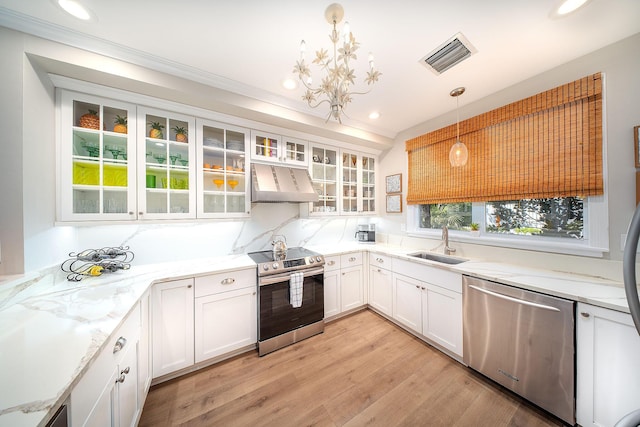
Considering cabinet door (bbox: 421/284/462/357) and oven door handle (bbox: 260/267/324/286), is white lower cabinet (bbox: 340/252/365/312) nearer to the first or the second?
oven door handle (bbox: 260/267/324/286)

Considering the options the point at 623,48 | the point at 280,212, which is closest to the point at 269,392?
the point at 280,212

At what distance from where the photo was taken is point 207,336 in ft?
6.20

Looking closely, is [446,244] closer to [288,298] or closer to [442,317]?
[442,317]

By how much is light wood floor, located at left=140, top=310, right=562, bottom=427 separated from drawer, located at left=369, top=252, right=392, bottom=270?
88 centimetres

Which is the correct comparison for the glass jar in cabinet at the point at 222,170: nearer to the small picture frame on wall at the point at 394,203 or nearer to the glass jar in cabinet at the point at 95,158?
the glass jar in cabinet at the point at 95,158

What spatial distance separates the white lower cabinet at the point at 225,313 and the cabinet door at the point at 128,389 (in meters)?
0.53

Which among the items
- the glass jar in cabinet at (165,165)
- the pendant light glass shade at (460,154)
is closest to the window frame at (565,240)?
the pendant light glass shade at (460,154)

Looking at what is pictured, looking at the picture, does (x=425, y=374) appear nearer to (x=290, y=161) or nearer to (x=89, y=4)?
(x=290, y=161)

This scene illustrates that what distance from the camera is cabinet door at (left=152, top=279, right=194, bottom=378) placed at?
5.55 feet

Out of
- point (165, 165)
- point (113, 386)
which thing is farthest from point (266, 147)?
point (113, 386)

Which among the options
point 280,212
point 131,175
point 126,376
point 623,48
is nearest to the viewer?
point 126,376

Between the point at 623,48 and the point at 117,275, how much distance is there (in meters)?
4.37

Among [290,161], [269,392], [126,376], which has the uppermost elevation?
[290,161]

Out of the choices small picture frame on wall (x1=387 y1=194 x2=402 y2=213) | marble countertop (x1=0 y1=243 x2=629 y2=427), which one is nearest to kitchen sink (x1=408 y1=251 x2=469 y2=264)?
marble countertop (x1=0 y1=243 x2=629 y2=427)
